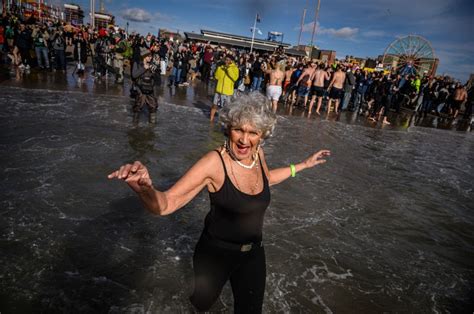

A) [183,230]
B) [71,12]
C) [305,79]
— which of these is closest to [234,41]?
[305,79]

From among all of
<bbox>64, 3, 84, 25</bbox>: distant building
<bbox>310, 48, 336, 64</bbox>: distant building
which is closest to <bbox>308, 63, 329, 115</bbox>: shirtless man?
<bbox>310, 48, 336, 64</bbox>: distant building

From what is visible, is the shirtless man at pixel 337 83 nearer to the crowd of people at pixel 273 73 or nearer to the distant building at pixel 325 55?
the crowd of people at pixel 273 73

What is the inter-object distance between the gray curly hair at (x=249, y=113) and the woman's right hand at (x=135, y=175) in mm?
856

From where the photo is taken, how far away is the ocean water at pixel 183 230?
296cm

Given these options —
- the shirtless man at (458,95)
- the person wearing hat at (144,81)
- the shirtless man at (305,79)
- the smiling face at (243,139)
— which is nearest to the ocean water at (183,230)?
the person wearing hat at (144,81)

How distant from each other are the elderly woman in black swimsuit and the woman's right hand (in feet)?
1.18

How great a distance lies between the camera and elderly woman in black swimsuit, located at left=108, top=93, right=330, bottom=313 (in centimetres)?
200

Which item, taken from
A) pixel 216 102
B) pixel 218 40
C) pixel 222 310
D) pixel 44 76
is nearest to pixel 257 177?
pixel 222 310

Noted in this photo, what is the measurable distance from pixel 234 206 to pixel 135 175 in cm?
76

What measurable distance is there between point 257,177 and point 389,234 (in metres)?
3.21

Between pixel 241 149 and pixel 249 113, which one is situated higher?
pixel 249 113

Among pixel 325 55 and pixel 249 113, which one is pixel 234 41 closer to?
pixel 325 55

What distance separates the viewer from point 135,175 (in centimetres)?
148

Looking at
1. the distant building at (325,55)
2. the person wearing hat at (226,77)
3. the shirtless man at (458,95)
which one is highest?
the distant building at (325,55)
